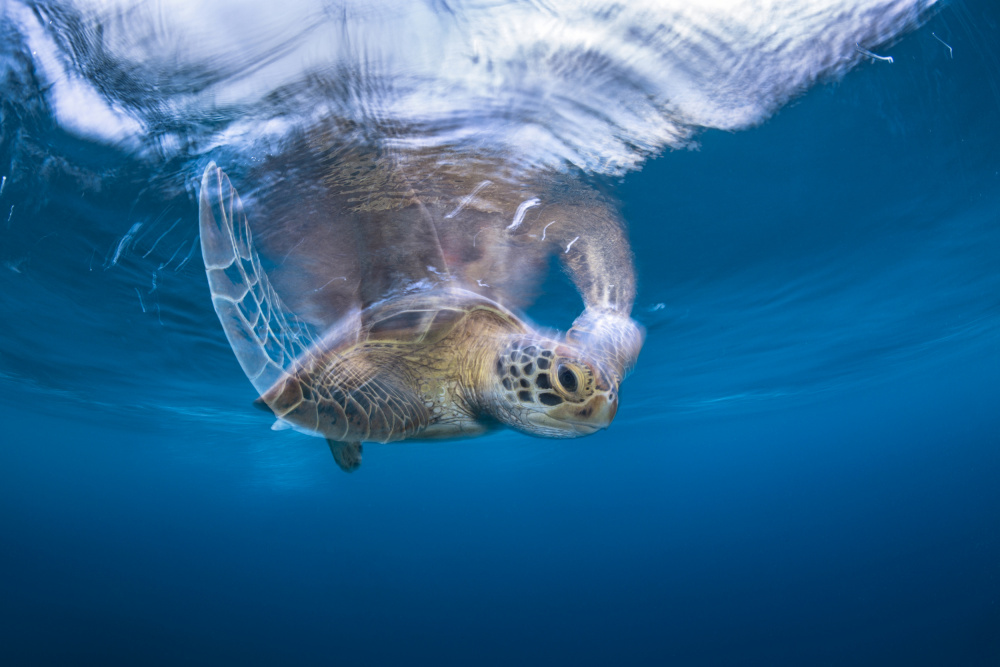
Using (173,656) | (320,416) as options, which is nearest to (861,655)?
(320,416)

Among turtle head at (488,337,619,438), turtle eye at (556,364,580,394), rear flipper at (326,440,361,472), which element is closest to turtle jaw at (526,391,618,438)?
turtle head at (488,337,619,438)

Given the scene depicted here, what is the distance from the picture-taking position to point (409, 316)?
3750 millimetres

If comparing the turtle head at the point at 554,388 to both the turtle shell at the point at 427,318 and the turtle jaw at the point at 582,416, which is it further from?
the turtle shell at the point at 427,318

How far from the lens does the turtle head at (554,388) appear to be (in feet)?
9.53

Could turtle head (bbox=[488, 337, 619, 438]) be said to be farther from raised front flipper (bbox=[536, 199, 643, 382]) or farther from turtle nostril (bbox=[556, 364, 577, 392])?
raised front flipper (bbox=[536, 199, 643, 382])

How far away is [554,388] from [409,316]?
4.76 feet

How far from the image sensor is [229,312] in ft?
7.68

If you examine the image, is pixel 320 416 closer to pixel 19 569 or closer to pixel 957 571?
pixel 957 571

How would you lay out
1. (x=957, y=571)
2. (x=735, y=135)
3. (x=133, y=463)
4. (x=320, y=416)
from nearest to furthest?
(x=320, y=416)
(x=735, y=135)
(x=957, y=571)
(x=133, y=463)

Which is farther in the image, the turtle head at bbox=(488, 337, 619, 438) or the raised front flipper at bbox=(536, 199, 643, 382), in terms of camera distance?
the raised front flipper at bbox=(536, 199, 643, 382)

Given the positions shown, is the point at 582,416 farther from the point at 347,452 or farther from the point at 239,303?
the point at 347,452

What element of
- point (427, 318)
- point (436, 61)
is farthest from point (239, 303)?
point (436, 61)

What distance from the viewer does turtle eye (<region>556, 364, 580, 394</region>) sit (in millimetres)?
2867

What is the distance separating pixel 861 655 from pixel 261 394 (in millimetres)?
20920
